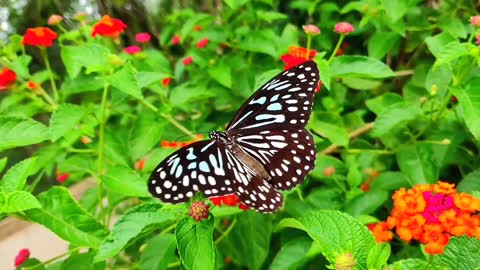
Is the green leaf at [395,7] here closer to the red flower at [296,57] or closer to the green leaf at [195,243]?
the red flower at [296,57]

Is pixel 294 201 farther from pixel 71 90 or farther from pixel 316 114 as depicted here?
pixel 71 90

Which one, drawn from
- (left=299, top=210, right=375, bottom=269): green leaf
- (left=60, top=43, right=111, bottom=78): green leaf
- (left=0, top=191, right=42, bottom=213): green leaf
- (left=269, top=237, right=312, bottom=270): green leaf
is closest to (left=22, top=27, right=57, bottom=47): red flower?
(left=60, top=43, right=111, bottom=78): green leaf

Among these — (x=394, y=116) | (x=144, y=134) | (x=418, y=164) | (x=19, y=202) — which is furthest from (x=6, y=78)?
(x=418, y=164)

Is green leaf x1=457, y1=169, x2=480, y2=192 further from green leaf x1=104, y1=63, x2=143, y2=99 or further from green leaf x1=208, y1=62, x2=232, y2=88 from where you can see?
green leaf x1=104, y1=63, x2=143, y2=99

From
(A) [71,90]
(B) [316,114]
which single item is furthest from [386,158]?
(A) [71,90]

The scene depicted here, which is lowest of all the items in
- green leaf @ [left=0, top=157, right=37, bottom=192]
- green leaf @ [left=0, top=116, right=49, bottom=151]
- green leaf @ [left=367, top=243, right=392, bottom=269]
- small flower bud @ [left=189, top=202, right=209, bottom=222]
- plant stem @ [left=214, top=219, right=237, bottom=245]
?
plant stem @ [left=214, top=219, right=237, bottom=245]

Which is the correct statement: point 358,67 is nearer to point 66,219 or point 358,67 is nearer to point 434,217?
point 434,217

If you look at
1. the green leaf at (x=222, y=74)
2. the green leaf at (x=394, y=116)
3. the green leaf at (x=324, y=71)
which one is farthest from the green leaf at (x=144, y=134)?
the green leaf at (x=394, y=116)

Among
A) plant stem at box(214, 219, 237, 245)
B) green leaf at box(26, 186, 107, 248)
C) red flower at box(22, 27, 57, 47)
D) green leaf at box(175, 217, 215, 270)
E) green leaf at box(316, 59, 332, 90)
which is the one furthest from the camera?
red flower at box(22, 27, 57, 47)
